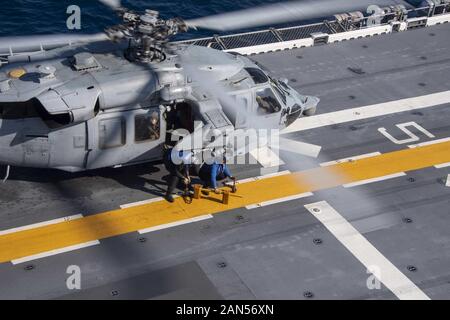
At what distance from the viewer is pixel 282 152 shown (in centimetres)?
2336

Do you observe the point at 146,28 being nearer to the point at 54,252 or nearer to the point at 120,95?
the point at 120,95

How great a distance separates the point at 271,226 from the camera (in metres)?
20.5

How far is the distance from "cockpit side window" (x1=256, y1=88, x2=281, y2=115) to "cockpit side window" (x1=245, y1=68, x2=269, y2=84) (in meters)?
0.30

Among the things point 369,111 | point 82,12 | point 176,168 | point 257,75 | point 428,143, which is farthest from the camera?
point 82,12

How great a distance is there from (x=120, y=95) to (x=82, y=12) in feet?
71.3

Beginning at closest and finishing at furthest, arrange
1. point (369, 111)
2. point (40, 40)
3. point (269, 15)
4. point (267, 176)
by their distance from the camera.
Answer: point (40, 40) → point (267, 176) → point (269, 15) → point (369, 111)

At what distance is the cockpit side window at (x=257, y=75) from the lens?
22406mm

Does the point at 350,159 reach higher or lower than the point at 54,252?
higher

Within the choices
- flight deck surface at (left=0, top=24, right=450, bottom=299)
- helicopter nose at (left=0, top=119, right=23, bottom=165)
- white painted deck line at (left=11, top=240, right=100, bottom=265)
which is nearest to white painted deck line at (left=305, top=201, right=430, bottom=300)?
flight deck surface at (left=0, top=24, right=450, bottom=299)

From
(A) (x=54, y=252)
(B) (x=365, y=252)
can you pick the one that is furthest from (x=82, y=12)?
(B) (x=365, y=252)

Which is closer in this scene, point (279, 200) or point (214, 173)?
point (214, 173)

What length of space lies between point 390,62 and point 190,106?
36.1 ft

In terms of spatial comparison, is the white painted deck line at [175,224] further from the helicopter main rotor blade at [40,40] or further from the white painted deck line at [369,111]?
the helicopter main rotor blade at [40,40]
